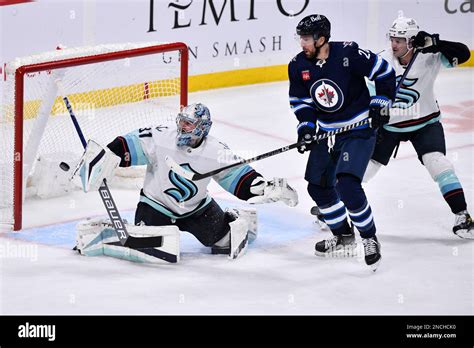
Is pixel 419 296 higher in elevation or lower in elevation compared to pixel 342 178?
lower

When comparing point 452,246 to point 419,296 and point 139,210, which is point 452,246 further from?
point 139,210

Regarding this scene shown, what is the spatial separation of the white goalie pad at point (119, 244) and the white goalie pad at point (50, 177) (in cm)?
90

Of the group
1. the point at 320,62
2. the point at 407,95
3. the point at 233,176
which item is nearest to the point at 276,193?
the point at 233,176

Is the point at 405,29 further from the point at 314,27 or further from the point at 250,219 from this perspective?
the point at 250,219

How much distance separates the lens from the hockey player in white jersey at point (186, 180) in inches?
203

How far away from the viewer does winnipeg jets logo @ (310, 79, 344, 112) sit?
5.18 metres

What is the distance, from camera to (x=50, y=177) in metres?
6.17

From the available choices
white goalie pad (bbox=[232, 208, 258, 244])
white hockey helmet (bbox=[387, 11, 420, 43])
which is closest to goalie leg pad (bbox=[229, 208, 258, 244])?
white goalie pad (bbox=[232, 208, 258, 244])

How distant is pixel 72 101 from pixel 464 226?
232cm

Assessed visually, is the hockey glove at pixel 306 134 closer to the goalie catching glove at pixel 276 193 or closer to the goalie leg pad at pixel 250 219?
the goalie catching glove at pixel 276 193

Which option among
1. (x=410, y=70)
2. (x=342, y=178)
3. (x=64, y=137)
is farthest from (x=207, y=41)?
(x=342, y=178)

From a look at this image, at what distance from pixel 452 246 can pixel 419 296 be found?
73cm

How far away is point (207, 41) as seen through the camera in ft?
26.9

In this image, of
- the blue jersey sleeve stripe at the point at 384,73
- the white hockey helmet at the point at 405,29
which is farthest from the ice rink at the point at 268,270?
the white hockey helmet at the point at 405,29
